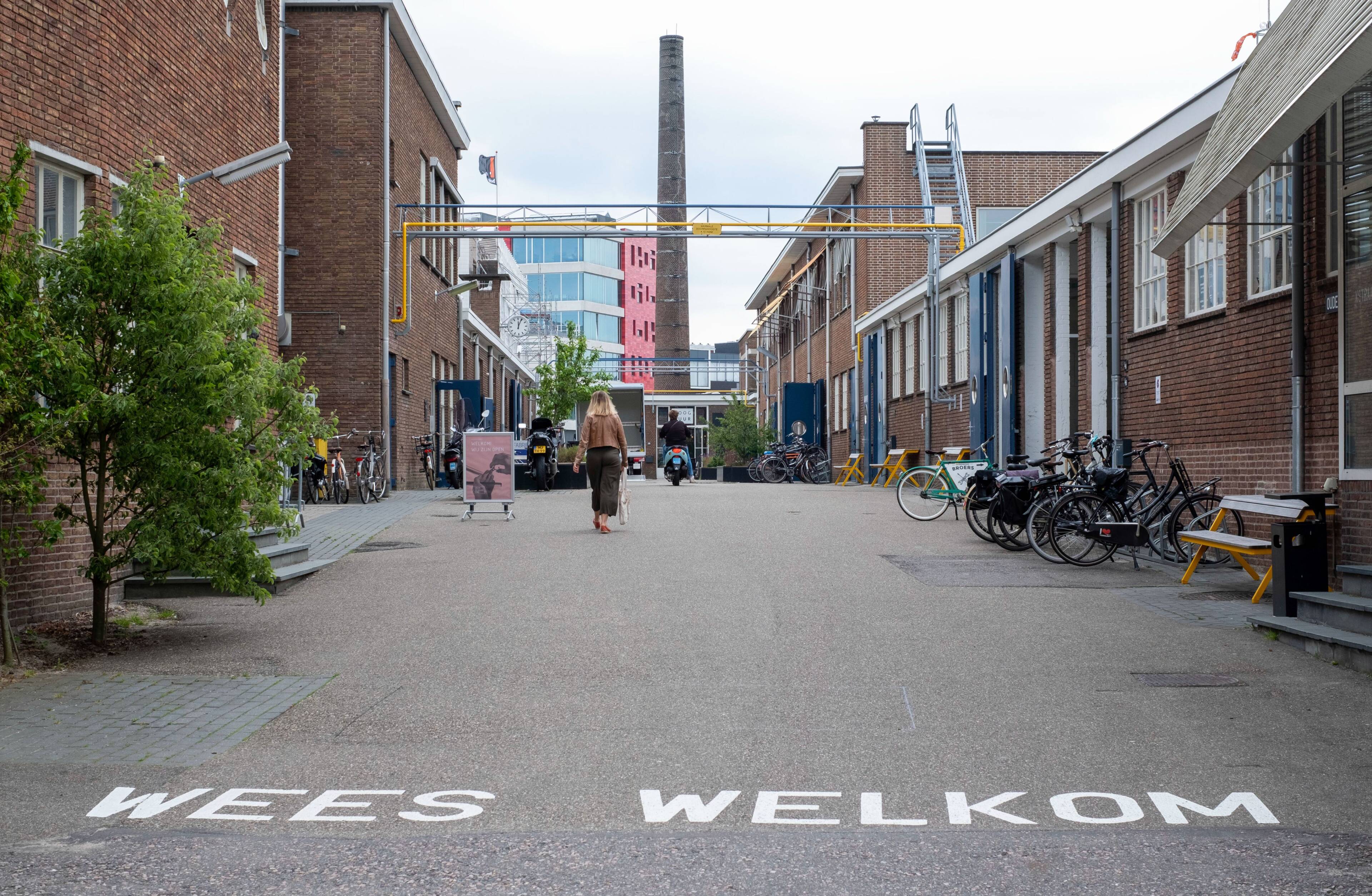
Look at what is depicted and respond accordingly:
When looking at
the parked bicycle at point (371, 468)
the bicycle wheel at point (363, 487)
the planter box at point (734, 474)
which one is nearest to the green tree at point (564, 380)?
the planter box at point (734, 474)

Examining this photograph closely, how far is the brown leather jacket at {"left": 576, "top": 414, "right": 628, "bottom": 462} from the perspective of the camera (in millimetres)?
16906

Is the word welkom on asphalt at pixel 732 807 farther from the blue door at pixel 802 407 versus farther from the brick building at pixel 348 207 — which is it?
the blue door at pixel 802 407

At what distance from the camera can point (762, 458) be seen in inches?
1553

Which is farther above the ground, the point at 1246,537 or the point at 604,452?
the point at 604,452

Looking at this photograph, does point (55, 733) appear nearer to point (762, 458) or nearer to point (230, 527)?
point (230, 527)

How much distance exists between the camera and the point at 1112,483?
13.3m

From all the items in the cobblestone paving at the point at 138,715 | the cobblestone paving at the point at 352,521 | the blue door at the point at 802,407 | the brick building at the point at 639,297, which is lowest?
the cobblestone paving at the point at 138,715

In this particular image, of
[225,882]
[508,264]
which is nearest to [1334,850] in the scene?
[225,882]

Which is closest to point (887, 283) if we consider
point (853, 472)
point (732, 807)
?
point (853, 472)

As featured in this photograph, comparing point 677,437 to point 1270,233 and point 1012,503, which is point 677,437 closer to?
point 1012,503

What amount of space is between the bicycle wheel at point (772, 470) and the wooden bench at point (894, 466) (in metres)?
5.44

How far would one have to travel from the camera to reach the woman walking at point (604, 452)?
54.9ft

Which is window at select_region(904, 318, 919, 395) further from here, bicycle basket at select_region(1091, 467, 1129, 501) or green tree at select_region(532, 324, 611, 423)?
green tree at select_region(532, 324, 611, 423)

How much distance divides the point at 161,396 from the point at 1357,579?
25.7ft
